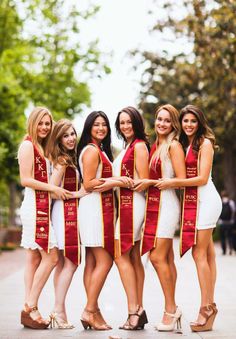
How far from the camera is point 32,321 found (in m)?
8.56

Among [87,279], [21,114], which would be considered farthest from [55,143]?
[21,114]

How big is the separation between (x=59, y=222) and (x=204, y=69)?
58.2 feet

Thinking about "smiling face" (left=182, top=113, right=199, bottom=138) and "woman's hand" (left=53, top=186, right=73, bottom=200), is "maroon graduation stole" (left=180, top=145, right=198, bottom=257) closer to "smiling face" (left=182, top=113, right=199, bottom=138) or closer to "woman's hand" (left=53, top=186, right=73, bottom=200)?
"smiling face" (left=182, top=113, right=199, bottom=138)

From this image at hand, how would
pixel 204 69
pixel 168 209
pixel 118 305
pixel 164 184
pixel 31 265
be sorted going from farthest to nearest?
pixel 204 69, pixel 118 305, pixel 31 265, pixel 168 209, pixel 164 184

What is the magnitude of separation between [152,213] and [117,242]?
0.49 meters

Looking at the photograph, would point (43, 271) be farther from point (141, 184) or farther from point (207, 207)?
point (207, 207)

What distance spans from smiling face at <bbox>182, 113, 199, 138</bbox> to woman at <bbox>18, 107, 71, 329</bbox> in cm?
142

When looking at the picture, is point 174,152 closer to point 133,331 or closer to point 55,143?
point 55,143

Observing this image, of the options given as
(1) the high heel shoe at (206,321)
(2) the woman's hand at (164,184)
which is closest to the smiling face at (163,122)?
(2) the woman's hand at (164,184)

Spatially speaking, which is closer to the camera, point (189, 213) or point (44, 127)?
point (189, 213)

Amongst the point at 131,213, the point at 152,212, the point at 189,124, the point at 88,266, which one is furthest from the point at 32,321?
the point at 189,124

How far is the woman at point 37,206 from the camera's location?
8594 millimetres

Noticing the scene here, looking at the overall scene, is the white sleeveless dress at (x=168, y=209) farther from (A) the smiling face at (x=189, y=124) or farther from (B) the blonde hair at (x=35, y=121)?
(B) the blonde hair at (x=35, y=121)

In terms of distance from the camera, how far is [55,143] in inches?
346
